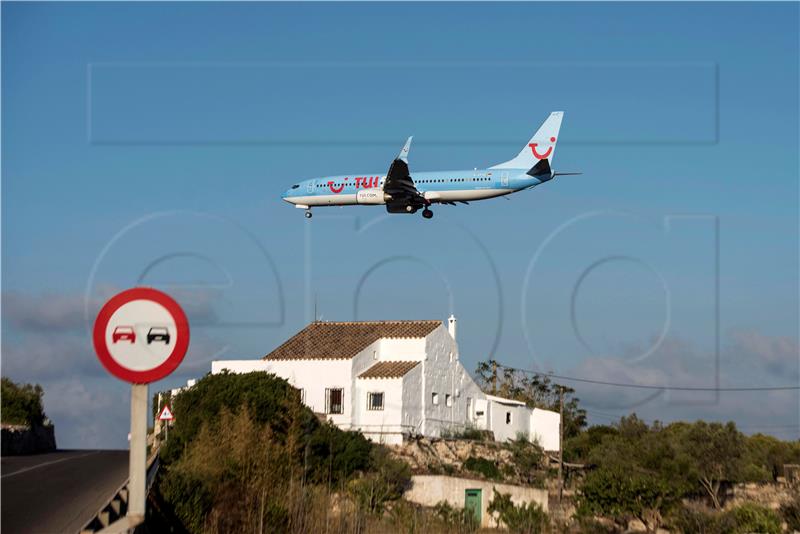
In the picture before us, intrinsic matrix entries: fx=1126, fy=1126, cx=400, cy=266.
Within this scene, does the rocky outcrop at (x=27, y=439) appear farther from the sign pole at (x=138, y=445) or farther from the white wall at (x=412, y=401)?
the sign pole at (x=138, y=445)

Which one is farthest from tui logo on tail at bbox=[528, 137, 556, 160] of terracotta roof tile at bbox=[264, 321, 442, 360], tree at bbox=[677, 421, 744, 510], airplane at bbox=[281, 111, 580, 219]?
tree at bbox=[677, 421, 744, 510]

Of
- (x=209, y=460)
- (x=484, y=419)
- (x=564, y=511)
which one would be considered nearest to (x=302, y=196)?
(x=484, y=419)

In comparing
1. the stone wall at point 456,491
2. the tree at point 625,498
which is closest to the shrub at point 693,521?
the tree at point 625,498

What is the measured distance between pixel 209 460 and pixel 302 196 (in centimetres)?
3640

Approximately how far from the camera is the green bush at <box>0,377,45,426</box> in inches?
1822

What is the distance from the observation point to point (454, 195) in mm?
49156

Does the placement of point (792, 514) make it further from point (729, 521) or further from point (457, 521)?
point (457, 521)

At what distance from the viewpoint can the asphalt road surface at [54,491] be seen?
55.4ft

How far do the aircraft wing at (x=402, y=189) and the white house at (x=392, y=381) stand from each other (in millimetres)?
9424

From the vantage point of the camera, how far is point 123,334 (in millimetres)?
7852

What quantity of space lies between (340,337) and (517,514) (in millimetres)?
24545

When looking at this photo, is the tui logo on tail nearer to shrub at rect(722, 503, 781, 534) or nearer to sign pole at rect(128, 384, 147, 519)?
shrub at rect(722, 503, 781, 534)

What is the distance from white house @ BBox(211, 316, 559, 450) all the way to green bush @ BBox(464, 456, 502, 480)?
10.8ft

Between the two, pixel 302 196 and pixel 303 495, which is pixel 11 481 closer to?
pixel 303 495
